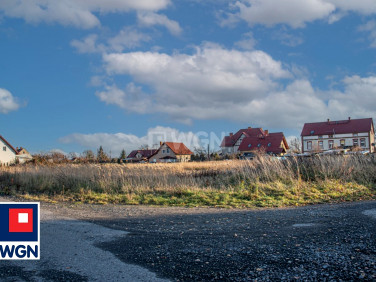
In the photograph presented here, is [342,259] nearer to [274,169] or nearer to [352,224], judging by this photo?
[352,224]

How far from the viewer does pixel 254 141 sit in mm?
76438

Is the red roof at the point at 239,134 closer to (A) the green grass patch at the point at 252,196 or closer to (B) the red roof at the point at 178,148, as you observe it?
(B) the red roof at the point at 178,148

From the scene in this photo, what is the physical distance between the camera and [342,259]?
5039 mm

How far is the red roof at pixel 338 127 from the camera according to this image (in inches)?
2763

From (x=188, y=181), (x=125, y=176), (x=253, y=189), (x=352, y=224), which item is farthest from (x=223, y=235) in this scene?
(x=125, y=176)

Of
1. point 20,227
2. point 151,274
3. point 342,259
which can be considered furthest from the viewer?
point 20,227

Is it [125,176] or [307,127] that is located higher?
[307,127]

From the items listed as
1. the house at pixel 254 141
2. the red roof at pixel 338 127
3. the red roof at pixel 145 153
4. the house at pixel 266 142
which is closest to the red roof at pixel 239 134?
the house at pixel 254 141

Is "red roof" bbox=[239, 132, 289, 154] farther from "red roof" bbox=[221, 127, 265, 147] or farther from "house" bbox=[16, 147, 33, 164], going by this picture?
"house" bbox=[16, 147, 33, 164]

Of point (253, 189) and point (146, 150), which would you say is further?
point (146, 150)

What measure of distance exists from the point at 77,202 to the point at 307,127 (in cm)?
7057

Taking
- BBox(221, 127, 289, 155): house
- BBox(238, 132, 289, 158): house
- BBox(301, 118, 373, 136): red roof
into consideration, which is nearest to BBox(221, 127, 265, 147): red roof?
BBox(221, 127, 289, 155): house

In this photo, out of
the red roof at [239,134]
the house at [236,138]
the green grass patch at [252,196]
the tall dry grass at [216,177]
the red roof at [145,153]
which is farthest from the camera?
the red roof at [145,153]

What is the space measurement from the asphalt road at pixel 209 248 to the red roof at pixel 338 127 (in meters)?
68.4
